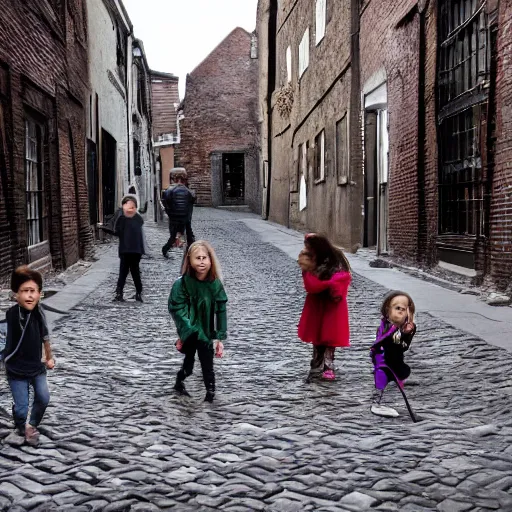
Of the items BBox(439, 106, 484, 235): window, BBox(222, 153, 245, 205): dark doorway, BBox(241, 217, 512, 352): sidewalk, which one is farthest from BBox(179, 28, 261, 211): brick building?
BBox(439, 106, 484, 235): window

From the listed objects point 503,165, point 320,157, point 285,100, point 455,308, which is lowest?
point 455,308

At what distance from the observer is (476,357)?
573 centimetres

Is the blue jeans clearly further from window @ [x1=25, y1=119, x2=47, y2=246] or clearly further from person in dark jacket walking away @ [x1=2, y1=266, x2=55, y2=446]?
window @ [x1=25, y1=119, x2=47, y2=246]

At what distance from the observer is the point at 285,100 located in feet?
85.1

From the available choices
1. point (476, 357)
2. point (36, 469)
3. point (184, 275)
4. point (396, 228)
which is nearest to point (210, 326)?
point (184, 275)

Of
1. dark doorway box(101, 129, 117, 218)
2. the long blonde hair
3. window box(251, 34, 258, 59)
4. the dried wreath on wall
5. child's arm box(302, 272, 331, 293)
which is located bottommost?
child's arm box(302, 272, 331, 293)

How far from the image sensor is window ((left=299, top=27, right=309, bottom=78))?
72.0ft

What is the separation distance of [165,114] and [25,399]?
1426 inches

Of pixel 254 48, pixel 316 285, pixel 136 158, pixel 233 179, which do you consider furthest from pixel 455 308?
pixel 254 48

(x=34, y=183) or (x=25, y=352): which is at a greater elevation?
(x=34, y=183)

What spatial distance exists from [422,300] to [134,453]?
5.41m

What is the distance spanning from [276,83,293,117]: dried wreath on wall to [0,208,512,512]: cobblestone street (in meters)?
19.4

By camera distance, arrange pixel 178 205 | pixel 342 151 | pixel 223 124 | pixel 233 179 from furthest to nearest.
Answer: pixel 223 124, pixel 233 179, pixel 342 151, pixel 178 205

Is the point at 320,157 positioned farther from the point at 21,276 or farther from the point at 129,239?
the point at 21,276
